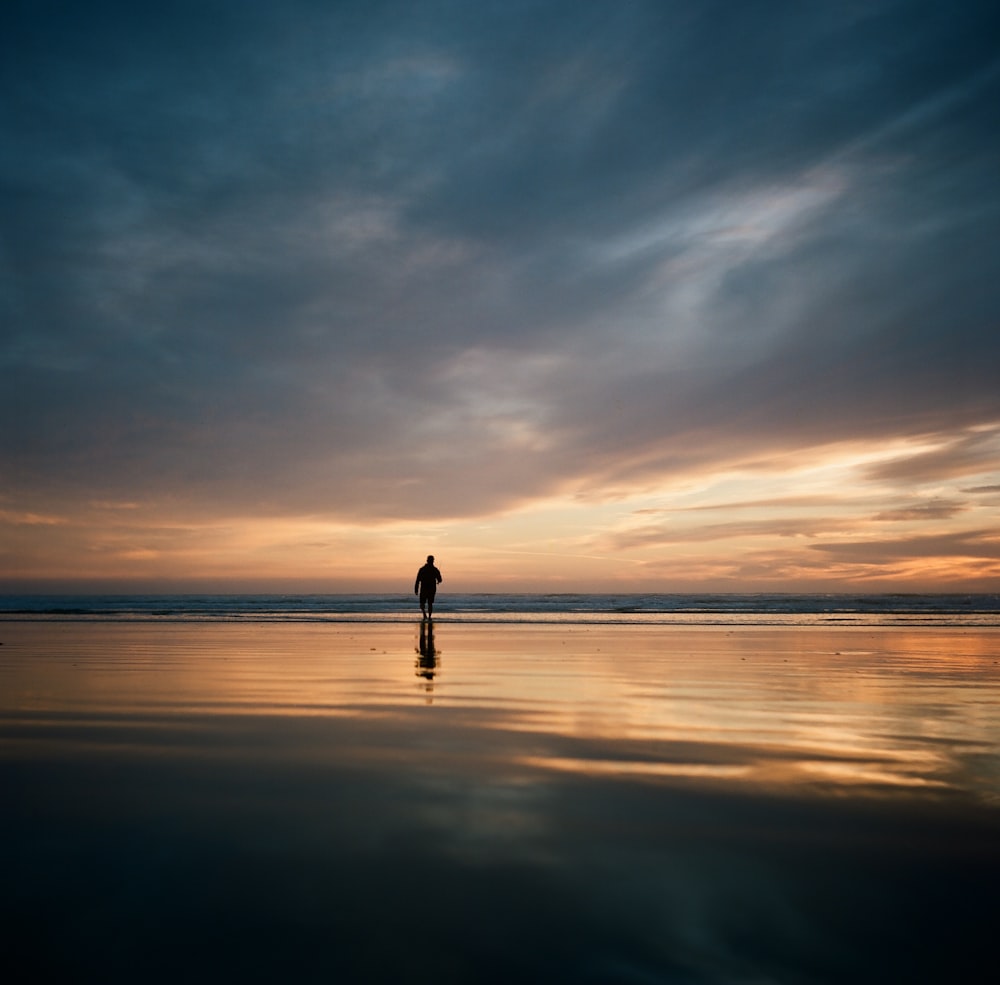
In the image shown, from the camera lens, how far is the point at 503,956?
201 centimetres

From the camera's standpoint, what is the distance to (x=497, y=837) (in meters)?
3.00

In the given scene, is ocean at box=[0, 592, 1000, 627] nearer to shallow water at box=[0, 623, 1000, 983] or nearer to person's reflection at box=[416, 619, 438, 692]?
person's reflection at box=[416, 619, 438, 692]

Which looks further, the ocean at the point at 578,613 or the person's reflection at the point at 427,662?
the ocean at the point at 578,613

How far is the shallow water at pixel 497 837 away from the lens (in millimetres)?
2051

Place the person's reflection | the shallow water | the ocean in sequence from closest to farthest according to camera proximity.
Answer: the shallow water
the person's reflection
the ocean

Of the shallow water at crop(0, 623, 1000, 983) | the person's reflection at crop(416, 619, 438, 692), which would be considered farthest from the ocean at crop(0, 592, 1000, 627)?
the shallow water at crop(0, 623, 1000, 983)

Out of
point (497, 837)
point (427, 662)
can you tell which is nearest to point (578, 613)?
point (427, 662)

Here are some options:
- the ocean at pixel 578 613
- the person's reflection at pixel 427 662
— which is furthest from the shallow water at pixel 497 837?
the ocean at pixel 578 613

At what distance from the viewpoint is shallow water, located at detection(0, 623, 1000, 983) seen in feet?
6.73

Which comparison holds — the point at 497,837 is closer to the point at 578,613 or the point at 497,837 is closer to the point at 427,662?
the point at 427,662

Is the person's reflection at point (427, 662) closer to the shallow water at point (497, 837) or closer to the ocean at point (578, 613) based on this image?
the shallow water at point (497, 837)

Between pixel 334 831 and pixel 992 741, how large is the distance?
15.8 feet

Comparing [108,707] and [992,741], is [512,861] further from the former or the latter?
[108,707]

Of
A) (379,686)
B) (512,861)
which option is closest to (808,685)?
(379,686)
